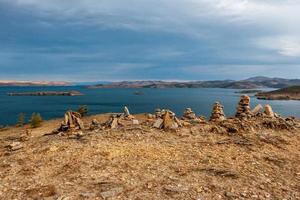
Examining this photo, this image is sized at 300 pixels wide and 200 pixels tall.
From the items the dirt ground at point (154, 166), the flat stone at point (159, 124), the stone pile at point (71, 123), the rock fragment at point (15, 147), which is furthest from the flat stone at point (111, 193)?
the stone pile at point (71, 123)

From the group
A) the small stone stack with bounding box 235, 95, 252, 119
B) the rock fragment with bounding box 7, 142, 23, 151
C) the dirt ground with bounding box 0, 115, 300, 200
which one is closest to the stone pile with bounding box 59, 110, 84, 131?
the dirt ground with bounding box 0, 115, 300, 200

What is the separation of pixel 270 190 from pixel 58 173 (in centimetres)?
779

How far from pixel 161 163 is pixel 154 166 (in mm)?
491

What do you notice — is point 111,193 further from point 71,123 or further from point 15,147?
point 71,123

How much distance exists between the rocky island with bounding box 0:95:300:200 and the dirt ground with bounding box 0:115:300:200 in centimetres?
3

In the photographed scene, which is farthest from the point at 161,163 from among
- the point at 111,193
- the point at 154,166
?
the point at 111,193

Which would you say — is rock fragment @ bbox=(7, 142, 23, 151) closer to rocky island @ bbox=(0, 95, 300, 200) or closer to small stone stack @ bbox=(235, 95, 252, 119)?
rocky island @ bbox=(0, 95, 300, 200)

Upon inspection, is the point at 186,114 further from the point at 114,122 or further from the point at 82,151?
the point at 82,151

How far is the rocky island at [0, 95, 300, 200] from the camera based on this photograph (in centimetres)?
1152

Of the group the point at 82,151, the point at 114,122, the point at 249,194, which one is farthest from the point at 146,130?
the point at 249,194

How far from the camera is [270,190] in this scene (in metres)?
11.5

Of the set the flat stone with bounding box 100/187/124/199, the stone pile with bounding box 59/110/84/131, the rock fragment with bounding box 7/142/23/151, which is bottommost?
the flat stone with bounding box 100/187/124/199

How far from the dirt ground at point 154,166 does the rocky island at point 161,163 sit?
0.03m

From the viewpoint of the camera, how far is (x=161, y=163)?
14203mm
